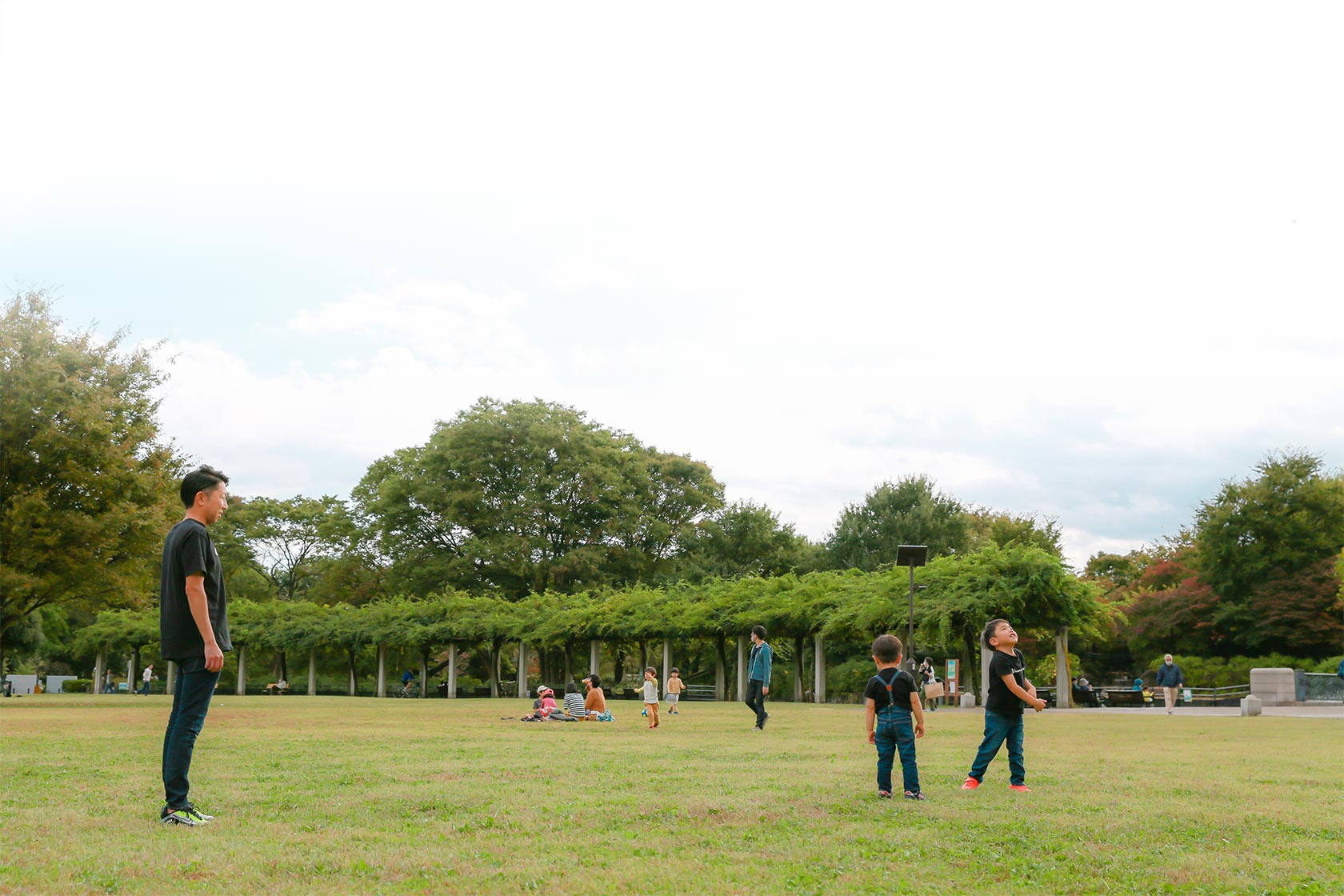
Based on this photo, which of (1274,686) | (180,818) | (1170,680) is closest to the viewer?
(180,818)

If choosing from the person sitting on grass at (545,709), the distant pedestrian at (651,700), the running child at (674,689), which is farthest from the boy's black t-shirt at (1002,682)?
the running child at (674,689)

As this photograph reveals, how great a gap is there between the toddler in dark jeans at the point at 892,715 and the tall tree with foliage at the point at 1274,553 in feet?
153

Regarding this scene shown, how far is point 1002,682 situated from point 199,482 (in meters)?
5.83

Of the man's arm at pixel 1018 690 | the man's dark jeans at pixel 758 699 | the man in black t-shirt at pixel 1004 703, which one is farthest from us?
the man's dark jeans at pixel 758 699

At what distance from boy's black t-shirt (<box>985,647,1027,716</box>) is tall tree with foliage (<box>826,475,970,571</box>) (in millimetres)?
45496

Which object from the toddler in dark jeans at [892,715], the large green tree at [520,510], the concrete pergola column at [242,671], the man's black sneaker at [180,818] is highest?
the large green tree at [520,510]

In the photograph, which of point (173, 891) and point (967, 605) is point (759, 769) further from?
point (967, 605)

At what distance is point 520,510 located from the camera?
58.8 meters

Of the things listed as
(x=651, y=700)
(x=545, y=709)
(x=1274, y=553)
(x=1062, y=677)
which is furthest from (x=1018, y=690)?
(x=1274, y=553)

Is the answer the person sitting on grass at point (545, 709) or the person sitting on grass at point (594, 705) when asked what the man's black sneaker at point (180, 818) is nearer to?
the person sitting on grass at point (545, 709)

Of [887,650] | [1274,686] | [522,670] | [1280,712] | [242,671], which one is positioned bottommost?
[242,671]

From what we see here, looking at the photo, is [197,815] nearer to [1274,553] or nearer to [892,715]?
[892,715]

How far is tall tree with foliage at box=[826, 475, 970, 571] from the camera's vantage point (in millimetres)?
54844

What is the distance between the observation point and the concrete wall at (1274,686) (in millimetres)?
34250
